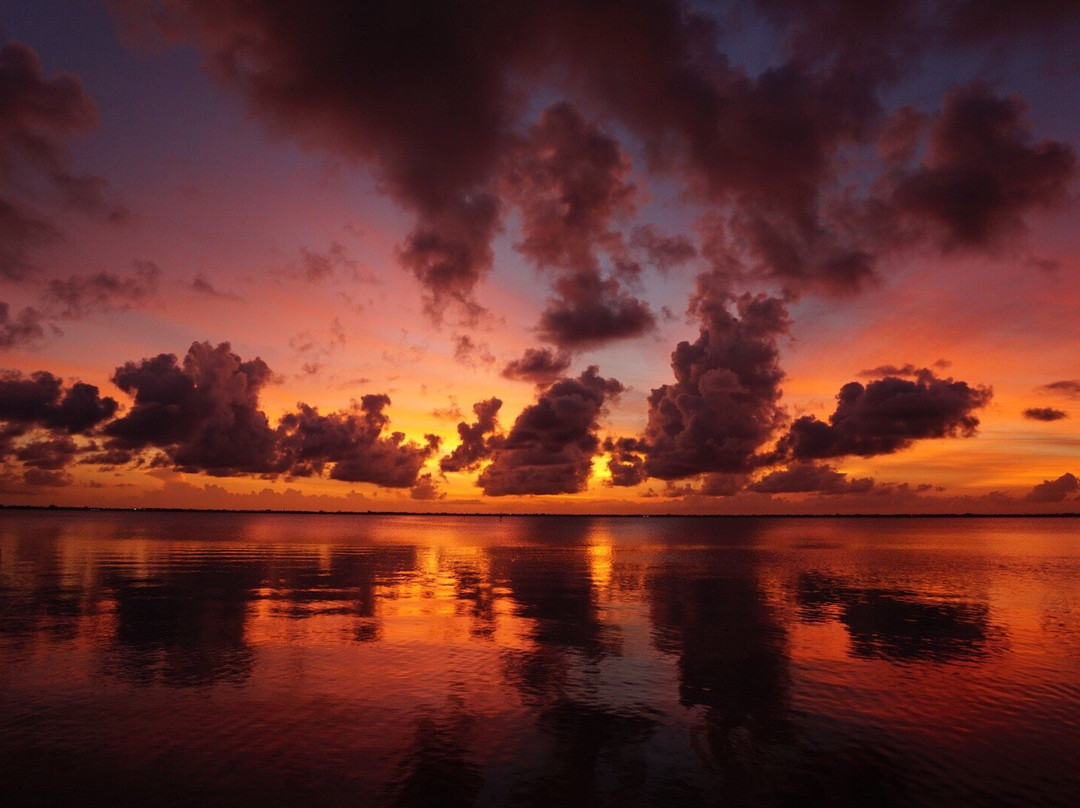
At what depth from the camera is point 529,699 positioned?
2639 centimetres

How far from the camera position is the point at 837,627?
42781 millimetres

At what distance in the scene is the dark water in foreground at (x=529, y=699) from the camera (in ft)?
61.5

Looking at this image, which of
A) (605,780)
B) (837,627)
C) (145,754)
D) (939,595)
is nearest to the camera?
(605,780)

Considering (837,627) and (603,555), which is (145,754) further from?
(603,555)

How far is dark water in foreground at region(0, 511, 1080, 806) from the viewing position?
1873 cm

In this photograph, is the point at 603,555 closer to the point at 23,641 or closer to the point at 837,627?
the point at 837,627

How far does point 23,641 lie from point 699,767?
33.7m

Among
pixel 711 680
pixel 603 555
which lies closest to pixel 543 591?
pixel 711 680

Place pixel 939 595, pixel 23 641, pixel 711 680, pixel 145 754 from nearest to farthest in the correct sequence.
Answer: pixel 145 754 < pixel 711 680 < pixel 23 641 < pixel 939 595

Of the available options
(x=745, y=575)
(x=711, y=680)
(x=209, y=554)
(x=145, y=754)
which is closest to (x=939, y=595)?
(x=745, y=575)

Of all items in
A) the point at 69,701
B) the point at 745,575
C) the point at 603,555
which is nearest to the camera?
the point at 69,701

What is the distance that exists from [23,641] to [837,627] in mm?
44895

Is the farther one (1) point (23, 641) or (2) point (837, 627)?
(2) point (837, 627)

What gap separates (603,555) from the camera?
11556 centimetres
